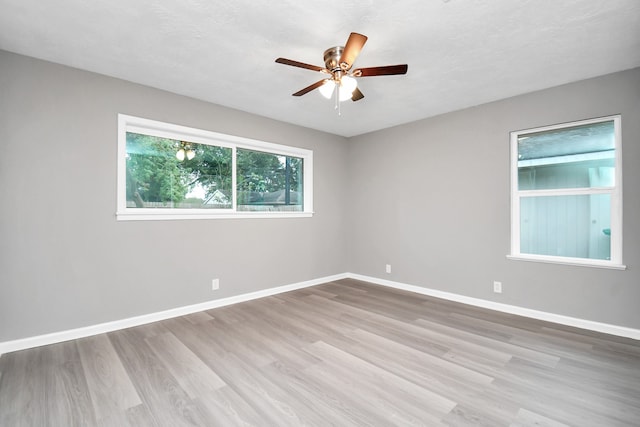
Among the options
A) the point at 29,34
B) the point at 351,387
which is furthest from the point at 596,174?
the point at 29,34

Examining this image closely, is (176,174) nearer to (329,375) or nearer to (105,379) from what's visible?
(105,379)

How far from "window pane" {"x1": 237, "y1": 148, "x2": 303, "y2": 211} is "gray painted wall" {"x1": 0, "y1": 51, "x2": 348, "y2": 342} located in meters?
0.43

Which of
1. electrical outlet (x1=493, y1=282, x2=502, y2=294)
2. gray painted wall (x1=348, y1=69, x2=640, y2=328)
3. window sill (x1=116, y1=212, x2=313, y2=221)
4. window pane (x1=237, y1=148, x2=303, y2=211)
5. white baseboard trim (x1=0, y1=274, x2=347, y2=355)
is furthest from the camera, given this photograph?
window pane (x1=237, y1=148, x2=303, y2=211)

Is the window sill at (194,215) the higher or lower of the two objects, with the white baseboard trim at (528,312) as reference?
higher

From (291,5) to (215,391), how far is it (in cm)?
261

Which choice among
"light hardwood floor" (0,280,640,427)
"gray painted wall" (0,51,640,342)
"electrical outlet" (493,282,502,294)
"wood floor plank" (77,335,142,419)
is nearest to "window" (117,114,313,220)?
"gray painted wall" (0,51,640,342)

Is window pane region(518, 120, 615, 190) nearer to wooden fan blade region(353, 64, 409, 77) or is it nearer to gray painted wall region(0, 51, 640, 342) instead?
gray painted wall region(0, 51, 640, 342)

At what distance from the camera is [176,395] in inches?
77.0

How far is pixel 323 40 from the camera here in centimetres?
234

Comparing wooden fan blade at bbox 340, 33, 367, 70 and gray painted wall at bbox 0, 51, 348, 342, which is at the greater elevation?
wooden fan blade at bbox 340, 33, 367, 70

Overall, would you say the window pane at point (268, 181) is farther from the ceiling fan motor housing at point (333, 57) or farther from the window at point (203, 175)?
the ceiling fan motor housing at point (333, 57)

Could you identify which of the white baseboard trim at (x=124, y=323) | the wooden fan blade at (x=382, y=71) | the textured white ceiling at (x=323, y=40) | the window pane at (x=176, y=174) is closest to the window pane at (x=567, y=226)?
the textured white ceiling at (x=323, y=40)

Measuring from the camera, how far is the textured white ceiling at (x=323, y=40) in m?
1.99

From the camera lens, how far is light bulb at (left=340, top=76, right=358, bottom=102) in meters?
2.36
